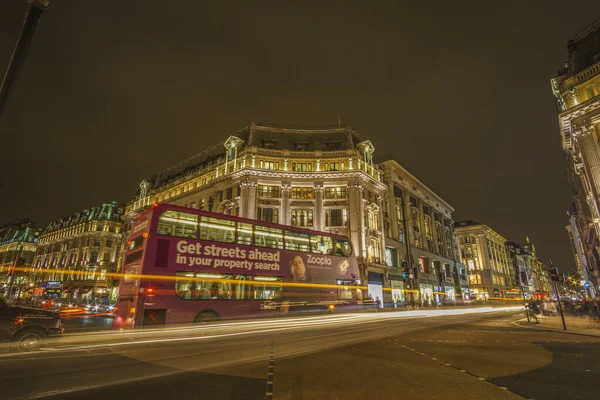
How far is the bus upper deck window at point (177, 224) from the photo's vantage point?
14094 mm

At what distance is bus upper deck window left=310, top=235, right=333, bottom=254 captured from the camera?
64.0ft

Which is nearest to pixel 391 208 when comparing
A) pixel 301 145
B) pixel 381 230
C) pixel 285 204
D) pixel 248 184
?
pixel 381 230

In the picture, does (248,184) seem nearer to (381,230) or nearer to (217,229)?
(381,230)

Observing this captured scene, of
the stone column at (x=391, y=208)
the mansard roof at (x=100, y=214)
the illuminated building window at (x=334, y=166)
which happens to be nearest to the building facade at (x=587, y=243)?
the stone column at (x=391, y=208)

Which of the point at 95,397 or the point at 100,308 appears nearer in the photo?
the point at 95,397

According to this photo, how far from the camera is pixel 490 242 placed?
291ft

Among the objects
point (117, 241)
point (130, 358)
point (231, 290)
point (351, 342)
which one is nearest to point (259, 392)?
point (130, 358)

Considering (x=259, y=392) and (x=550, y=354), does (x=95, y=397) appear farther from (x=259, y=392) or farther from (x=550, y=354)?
(x=550, y=354)

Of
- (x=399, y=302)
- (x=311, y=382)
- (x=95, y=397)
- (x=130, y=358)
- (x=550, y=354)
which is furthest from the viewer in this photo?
(x=399, y=302)

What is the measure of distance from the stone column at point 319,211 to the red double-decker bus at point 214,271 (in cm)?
1993

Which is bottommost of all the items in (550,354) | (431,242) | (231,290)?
(550,354)

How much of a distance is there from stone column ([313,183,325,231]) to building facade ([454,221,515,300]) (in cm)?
6195

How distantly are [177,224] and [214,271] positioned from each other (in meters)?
2.87

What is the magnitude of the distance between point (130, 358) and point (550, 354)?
11.8 metres
